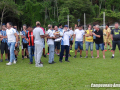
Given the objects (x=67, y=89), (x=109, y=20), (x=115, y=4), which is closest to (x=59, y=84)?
(x=67, y=89)

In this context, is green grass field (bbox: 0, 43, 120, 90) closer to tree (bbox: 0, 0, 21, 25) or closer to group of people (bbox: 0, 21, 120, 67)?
group of people (bbox: 0, 21, 120, 67)

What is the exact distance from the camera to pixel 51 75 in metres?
6.33

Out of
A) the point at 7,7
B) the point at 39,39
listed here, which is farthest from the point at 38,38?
the point at 7,7

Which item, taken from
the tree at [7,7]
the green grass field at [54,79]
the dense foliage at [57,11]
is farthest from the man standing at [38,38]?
the dense foliage at [57,11]

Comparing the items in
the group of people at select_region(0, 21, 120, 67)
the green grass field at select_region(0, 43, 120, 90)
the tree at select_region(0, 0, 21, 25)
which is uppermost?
the tree at select_region(0, 0, 21, 25)

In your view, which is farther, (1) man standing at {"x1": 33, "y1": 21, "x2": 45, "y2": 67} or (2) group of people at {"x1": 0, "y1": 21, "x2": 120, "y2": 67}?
(2) group of people at {"x1": 0, "y1": 21, "x2": 120, "y2": 67}

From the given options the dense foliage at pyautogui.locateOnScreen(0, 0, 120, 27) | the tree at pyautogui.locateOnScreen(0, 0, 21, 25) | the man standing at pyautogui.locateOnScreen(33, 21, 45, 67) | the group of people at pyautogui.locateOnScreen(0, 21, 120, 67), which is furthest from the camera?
the dense foliage at pyautogui.locateOnScreen(0, 0, 120, 27)

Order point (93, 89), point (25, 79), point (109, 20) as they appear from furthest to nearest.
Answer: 1. point (109, 20)
2. point (25, 79)
3. point (93, 89)

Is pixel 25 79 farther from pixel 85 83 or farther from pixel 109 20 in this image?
pixel 109 20

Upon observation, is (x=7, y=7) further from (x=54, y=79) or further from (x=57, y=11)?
(x=54, y=79)

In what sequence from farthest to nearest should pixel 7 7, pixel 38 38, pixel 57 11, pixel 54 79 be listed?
1. pixel 57 11
2. pixel 7 7
3. pixel 38 38
4. pixel 54 79

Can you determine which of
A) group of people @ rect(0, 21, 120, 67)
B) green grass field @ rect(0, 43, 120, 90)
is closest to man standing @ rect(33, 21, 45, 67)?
group of people @ rect(0, 21, 120, 67)

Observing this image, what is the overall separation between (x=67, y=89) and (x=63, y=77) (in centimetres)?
121

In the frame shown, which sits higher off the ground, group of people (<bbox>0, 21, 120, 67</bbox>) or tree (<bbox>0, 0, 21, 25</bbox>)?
tree (<bbox>0, 0, 21, 25</bbox>)
